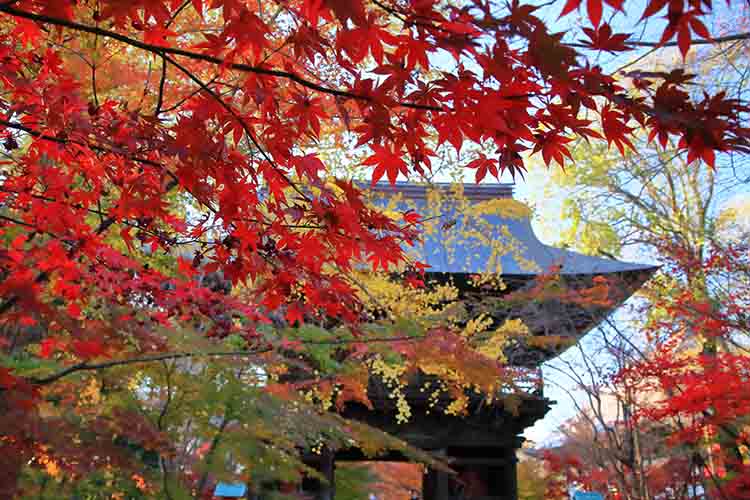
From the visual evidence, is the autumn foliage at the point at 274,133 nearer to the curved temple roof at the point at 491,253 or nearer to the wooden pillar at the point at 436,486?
the curved temple roof at the point at 491,253

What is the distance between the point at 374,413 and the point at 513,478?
115 inches

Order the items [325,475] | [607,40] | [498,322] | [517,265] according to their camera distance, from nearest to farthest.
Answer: [607,40] → [325,475] → [498,322] → [517,265]

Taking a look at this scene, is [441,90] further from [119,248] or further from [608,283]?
[608,283]

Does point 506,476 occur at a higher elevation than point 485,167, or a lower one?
lower

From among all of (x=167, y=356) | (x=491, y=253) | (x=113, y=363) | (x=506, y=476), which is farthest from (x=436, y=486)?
(x=113, y=363)

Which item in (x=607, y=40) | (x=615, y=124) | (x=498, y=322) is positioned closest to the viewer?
(x=607, y=40)

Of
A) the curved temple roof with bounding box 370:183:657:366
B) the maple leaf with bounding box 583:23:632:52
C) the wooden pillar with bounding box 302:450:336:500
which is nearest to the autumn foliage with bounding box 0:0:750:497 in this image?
the maple leaf with bounding box 583:23:632:52

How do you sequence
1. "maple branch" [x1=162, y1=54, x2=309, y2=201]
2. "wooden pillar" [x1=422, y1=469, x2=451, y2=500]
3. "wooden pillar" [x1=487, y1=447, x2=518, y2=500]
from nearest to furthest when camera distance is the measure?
"maple branch" [x1=162, y1=54, x2=309, y2=201] → "wooden pillar" [x1=422, y1=469, x2=451, y2=500] → "wooden pillar" [x1=487, y1=447, x2=518, y2=500]

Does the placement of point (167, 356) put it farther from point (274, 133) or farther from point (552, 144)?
point (552, 144)

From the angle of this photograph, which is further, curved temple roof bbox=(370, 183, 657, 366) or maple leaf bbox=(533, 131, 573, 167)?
curved temple roof bbox=(370, 183, 657, 366)

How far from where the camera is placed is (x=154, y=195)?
2416 mm

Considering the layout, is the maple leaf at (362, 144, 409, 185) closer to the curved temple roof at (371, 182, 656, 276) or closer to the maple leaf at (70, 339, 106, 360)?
the maple leaf at (70, 339, 106, 360)

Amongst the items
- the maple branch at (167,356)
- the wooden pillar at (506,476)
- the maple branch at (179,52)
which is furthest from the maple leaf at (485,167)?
the wooden pillar at (506,476)

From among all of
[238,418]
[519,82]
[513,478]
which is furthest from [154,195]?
[513,478]
